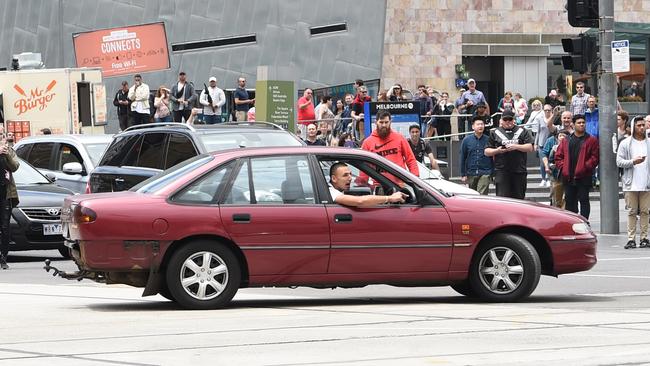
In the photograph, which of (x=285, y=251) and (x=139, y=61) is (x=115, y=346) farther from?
(x=139, y=61)

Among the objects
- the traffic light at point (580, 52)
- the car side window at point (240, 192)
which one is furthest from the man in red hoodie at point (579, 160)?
the car side window at point (240, 192)

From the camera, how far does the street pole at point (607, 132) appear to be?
22800 mm

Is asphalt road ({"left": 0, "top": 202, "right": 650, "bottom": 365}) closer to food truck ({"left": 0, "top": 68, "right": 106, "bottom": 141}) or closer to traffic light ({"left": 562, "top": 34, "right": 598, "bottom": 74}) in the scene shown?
traffic light ({"left": 562, "top": 34, "right": 598, "bottom": 74})

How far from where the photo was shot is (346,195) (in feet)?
42.1

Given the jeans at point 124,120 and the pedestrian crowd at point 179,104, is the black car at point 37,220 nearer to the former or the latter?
the pedestrian crowd at point 179,104

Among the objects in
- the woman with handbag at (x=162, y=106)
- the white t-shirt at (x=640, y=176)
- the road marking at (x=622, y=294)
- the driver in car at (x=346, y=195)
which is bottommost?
the road marking at (x=622, y=294)

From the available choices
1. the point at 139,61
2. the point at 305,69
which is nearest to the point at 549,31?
the point at 305,69

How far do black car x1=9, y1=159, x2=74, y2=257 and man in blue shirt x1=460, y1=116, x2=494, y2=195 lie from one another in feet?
19.1

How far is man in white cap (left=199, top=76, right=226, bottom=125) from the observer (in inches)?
1339

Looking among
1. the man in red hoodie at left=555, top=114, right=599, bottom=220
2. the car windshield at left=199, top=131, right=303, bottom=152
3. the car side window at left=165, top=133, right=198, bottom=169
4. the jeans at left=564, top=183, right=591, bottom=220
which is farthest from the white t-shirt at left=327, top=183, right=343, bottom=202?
the jeans at left=564, top=183, right=591, bottom=220

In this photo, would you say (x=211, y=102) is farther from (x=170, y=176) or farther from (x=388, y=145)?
(x=170, y=176)

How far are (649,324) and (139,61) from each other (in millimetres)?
36839

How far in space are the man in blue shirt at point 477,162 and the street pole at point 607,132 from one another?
6.51ft

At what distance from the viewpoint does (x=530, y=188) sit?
33.5m
